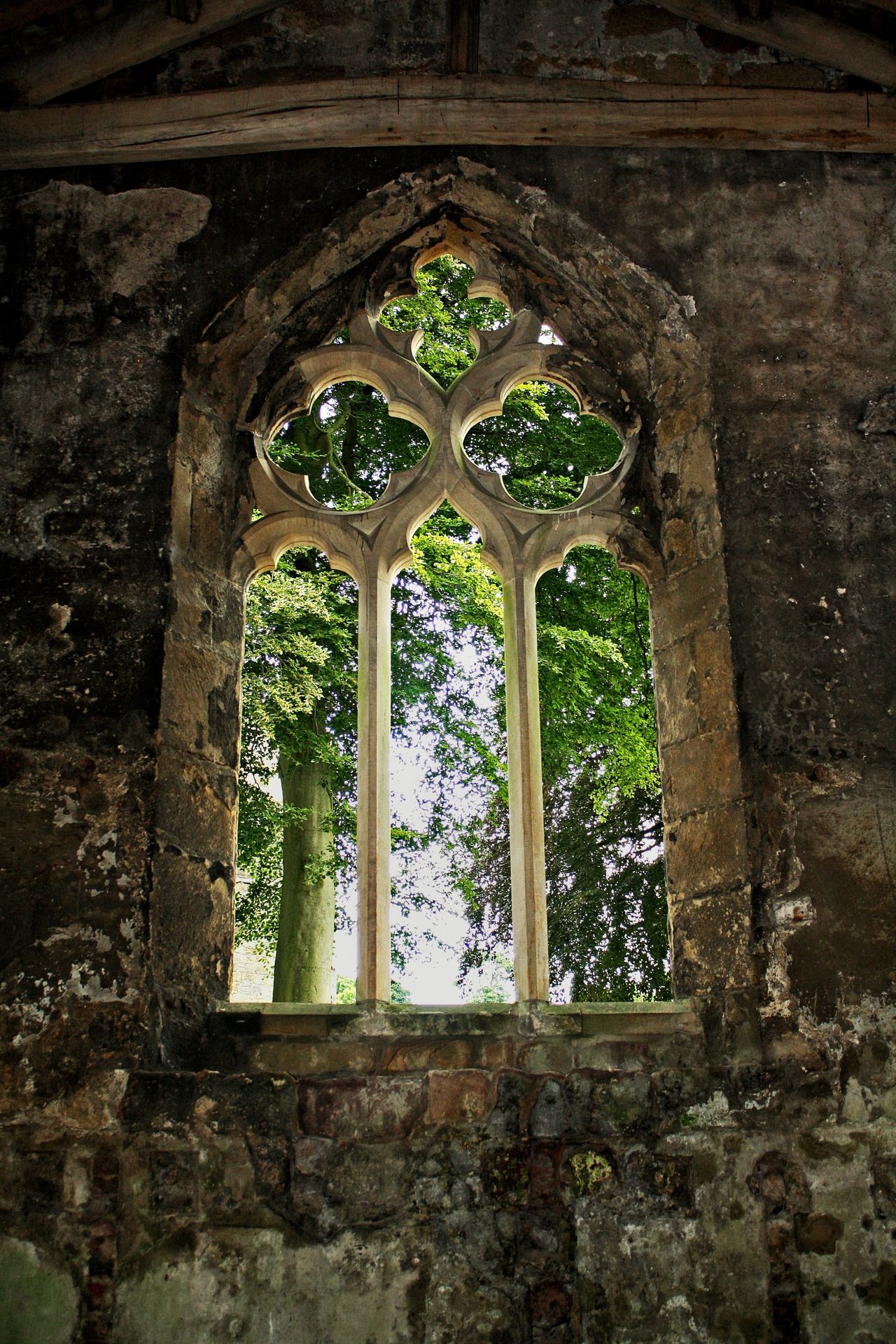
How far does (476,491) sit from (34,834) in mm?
1971

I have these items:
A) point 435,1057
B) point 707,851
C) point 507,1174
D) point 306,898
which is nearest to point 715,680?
point 707,851

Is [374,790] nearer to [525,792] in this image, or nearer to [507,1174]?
[525,792]

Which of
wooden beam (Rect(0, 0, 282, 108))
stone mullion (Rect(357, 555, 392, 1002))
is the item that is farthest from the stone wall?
wooden beam (Rect(0, 0, 282, 108))

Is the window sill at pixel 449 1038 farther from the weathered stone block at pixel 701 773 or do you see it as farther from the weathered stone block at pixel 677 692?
the weathered stone block at pixel 677 692

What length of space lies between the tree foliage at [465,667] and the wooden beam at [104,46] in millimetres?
3282

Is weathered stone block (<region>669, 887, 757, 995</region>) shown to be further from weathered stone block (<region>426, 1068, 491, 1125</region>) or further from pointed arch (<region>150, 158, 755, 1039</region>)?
weathered stone block (<region>426, 1068, 491, 1125</region>)

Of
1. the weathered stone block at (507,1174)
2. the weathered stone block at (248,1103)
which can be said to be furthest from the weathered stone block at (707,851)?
the weathered stone block at (248,1103)

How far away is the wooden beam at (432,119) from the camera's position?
4.80m

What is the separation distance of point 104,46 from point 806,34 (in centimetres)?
274

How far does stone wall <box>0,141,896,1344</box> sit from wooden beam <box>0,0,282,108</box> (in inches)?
34.7

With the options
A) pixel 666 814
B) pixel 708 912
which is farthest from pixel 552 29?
pixel 708 912

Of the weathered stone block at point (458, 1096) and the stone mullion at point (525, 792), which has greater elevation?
the stone mullion at point (525, 792)

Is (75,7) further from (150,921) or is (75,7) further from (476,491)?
(150,921)

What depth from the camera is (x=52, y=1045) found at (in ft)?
11.7
